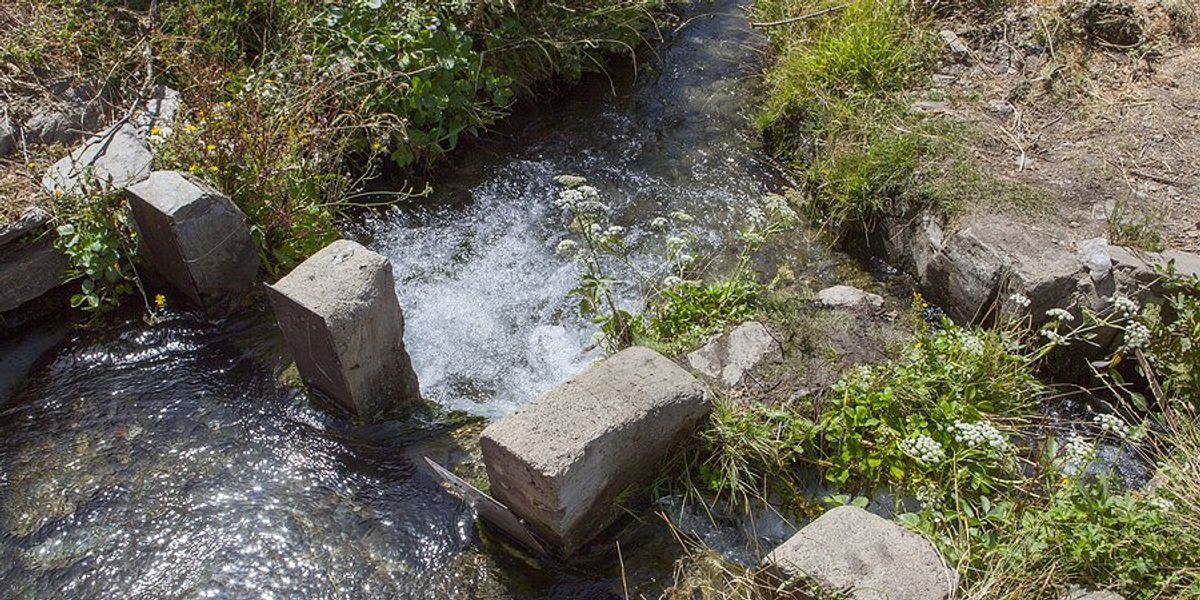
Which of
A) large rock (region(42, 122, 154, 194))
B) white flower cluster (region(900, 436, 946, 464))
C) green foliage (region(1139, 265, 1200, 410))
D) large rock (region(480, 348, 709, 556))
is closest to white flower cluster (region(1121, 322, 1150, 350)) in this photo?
green foliage (region(1139, 265, 1200, 410))

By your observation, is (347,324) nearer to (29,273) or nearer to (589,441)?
(589,441)

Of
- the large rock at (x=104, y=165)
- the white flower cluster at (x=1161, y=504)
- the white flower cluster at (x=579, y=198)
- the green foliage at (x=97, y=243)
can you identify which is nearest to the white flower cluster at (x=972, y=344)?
the white flower cluster at (x=1161, y=504)

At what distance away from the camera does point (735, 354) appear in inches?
174

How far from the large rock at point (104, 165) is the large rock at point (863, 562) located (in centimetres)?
380

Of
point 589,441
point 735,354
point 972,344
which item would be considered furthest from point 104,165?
point 972,344

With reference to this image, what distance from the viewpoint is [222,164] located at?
494 cm

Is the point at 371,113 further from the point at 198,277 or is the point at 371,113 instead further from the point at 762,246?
the point at 762,246

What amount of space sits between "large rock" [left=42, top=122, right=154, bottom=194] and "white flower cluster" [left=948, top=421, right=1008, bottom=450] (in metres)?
4.20

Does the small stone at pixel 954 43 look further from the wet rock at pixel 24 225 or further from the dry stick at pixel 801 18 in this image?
the wet rock at pixel 24 225

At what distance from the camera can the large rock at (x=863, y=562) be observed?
125 inches

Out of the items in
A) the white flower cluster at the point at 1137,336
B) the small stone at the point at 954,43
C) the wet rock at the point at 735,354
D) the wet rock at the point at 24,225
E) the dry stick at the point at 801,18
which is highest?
the wet rock at the point at 24,225

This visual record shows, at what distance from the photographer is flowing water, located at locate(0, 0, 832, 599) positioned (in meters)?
3.79

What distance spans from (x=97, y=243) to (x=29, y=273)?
0.45m

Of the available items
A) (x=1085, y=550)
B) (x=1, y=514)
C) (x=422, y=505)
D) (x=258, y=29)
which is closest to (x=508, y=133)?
(x=258, y=29)
